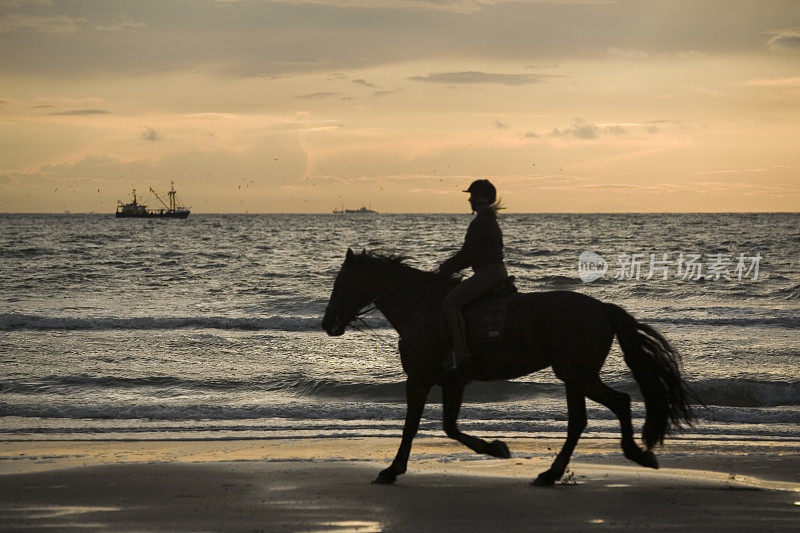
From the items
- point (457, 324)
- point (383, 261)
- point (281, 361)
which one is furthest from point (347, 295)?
point (281, 361)

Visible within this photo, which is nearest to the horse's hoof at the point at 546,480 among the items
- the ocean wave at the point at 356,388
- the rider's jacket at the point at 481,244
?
the rider's jacket at the point at 481,244

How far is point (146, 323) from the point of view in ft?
81.7

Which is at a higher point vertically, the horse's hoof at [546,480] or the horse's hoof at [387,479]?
the horse's hoof at [546,480]

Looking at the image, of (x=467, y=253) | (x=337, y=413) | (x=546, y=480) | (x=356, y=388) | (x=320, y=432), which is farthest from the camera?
(x=356, y=388)

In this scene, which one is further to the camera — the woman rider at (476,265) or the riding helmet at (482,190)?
the riding helmet at (482,190)

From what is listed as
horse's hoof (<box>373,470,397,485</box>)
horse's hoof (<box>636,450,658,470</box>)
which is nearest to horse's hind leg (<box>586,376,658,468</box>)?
horse's hoof (<box>636,450,658,470</box>)

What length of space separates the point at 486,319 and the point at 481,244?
2.28ft

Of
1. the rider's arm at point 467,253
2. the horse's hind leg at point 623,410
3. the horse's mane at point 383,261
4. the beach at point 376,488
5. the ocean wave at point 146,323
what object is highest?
the rider's arm at point 467,253

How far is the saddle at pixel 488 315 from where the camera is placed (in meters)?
7.98

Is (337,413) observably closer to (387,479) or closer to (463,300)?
(387,479)

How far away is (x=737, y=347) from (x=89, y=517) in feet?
53.9

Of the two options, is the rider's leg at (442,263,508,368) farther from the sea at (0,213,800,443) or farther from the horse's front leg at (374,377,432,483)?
the sea at (0,213,800,443)

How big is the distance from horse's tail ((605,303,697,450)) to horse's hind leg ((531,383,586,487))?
56 centimetres

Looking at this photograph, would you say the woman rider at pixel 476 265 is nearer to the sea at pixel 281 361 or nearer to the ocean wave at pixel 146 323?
the sea at pixel 281 361
